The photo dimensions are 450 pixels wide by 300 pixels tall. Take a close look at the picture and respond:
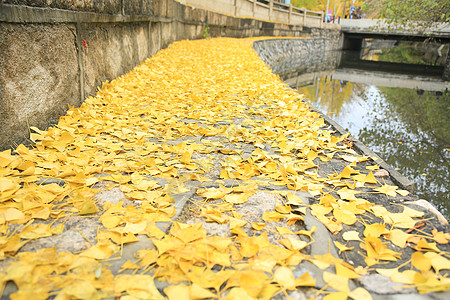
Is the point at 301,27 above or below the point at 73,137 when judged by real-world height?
above

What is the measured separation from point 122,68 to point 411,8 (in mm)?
6165

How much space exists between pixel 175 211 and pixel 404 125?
5.99 metres

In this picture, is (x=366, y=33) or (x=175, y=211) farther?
(x=366, y=33)

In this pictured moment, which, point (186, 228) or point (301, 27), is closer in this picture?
point (186, 228)

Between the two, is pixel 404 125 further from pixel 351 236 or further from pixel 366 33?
pixel 366 33

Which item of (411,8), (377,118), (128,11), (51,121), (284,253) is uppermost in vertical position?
(411,8)

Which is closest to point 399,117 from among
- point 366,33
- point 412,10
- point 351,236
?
point 412,10

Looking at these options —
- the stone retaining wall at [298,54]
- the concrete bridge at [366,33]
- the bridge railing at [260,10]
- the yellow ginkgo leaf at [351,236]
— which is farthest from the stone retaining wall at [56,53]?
the concrete bridge at [366,33]

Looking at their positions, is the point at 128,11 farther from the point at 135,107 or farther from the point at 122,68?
the point at 135,107

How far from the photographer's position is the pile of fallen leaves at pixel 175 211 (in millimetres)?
1005

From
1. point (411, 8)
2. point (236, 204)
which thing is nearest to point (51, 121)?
point (236, 204)

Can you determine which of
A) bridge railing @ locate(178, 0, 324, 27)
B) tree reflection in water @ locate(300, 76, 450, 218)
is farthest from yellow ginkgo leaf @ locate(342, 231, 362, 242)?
bridge railing @ locate(178, 0, 324, 27)

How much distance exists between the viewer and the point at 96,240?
120cm

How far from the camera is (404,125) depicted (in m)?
6.10
